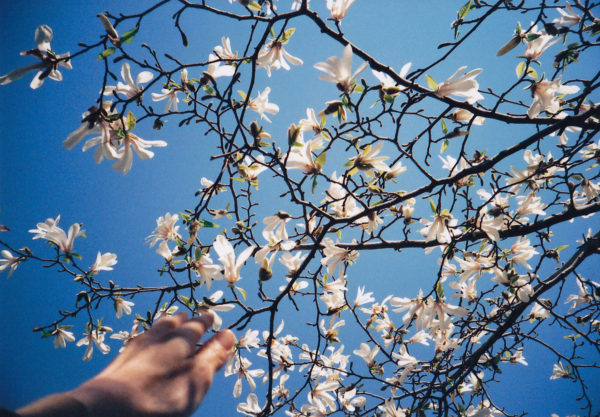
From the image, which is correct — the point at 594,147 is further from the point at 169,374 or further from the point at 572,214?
the point at 169,374

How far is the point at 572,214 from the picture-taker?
118 centimetres

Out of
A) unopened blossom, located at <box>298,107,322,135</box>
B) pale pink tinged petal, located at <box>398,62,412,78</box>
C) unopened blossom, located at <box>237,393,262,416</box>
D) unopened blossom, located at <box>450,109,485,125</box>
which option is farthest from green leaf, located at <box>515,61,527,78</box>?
unopened blossom, located at <box>237,393,262,416</box>

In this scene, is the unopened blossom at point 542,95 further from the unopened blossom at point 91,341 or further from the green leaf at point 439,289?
the unopened blossom at point 91,341

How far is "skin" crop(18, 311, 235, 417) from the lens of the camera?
18.1 inches

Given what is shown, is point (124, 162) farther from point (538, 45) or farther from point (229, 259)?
point (538, 45)

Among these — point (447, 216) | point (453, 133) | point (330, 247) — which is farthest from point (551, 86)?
point (330, 247)

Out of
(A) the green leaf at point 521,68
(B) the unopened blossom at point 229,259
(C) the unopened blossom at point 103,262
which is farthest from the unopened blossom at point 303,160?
(C) the unopened blossom at point 103,262

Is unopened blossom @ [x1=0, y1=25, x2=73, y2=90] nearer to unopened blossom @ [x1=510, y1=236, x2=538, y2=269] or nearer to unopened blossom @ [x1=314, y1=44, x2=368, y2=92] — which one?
unopened blossom @ [x1=314, y1=44, x2=368, y2=92]

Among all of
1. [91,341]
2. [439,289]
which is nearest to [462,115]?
[439,289]

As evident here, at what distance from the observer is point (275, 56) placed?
1.08 meters

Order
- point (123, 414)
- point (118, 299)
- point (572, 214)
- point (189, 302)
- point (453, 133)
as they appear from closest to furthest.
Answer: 1. point (123, 414)
2. point (453, 133)
3. point (189, 302)
4. point (572, 214)
5. point (118, 299)

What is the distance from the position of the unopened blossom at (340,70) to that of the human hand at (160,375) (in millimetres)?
701

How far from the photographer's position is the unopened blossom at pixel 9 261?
1224mm

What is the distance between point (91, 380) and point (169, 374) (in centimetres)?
12
